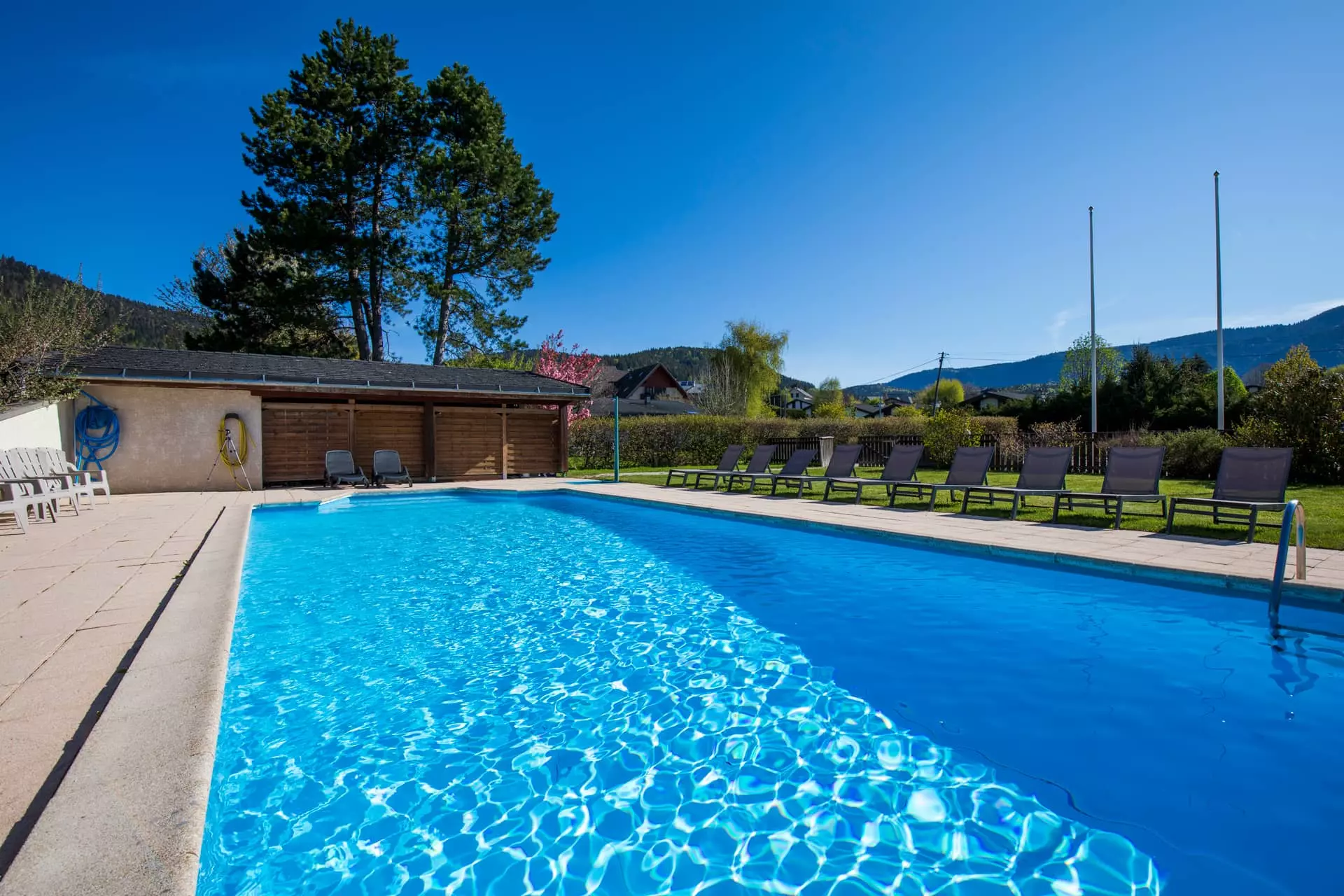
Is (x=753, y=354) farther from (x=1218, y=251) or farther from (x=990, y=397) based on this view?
(x=990, y=397)

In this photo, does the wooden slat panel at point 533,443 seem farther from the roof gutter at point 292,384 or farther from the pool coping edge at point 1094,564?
the pool coping edge at point 1094,564

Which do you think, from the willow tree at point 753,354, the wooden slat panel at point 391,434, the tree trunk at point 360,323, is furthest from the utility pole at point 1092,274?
the tree trunk at point 360,323

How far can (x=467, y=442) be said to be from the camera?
16859mm

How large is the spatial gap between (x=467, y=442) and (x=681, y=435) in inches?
289

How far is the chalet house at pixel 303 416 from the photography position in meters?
12.8

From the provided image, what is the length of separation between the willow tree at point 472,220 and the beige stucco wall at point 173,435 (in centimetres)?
1018

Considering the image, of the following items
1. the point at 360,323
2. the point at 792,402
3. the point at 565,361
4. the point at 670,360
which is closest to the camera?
the point at 360,323

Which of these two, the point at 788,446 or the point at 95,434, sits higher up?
the point at 95,434

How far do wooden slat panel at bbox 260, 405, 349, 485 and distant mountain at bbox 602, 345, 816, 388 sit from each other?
150 ft

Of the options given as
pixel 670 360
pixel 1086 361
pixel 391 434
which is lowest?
pixel 391 434

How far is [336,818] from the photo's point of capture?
244cm

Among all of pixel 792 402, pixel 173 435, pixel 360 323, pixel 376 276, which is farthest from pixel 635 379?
pixel 173 435

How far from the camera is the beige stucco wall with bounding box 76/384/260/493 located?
501 inches

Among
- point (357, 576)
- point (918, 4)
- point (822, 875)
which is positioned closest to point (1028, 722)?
point (822, 875)
